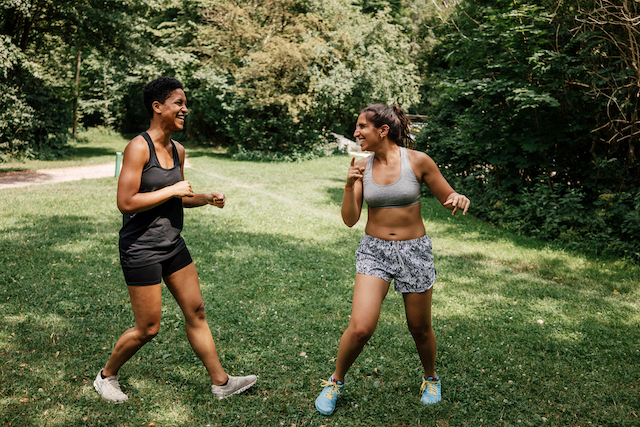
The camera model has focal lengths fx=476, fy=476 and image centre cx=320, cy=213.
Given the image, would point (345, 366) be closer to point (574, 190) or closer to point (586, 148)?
point (574, 190)

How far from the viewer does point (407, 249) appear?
326cm

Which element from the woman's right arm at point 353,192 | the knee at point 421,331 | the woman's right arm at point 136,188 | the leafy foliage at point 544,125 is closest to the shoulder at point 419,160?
the woman's right arm at point 353,192

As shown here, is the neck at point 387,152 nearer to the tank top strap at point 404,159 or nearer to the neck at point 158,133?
the tank top strap at point 404,159

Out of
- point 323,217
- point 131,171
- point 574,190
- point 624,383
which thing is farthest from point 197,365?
point 574,190

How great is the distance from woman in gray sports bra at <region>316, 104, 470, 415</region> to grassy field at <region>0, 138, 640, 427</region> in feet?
2.68

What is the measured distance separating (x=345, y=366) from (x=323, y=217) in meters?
7.35

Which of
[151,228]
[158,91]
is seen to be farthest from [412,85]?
[151,228]

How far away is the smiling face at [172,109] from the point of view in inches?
123

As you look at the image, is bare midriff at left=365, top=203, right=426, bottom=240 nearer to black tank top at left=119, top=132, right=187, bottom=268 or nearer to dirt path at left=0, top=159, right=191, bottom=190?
black tank top at left=119, top=132, right=187, bottom=268

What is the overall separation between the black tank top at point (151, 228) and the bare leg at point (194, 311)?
203mm

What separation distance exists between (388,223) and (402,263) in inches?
11.5

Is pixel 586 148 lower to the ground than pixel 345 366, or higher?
higher

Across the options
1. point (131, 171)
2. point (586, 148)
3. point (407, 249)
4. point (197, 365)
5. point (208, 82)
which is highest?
point (208, 82)

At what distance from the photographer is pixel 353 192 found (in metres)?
3.33
